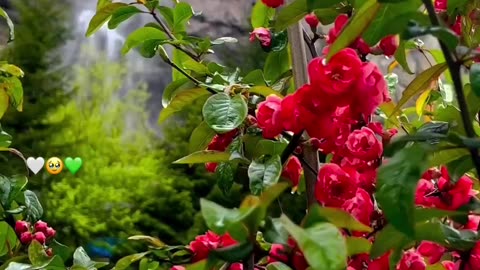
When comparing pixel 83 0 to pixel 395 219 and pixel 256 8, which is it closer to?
pixel 256 8

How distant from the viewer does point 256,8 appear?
647mm

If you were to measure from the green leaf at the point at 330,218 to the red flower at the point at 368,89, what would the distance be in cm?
8

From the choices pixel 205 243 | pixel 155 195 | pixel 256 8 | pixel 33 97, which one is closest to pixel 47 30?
pixel 33 97

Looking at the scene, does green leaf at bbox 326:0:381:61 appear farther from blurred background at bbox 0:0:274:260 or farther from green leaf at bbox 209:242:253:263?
blurred background at bbox 0:0:274:260

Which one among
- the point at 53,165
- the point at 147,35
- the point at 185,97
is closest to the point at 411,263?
the point at 185,97

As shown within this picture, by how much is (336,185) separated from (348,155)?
20mm

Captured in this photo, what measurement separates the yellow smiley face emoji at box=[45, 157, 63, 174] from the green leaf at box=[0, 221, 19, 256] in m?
2.36

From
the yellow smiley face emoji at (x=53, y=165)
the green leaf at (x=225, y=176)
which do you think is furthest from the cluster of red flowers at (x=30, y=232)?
the yellow smiley face emoji at (x=53, y=165)

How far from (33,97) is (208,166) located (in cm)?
281

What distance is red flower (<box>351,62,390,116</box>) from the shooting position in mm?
343

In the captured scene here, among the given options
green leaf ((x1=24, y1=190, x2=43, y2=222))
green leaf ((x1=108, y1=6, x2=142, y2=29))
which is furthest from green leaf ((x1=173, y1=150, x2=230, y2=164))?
green leaf ((x1=24, y1=190, x2=43, y2=222))

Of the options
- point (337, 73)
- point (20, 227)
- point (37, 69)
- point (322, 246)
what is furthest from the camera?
point (37, 69)

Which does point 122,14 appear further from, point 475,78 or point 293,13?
point 475,78

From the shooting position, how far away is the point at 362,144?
369 millimetres
